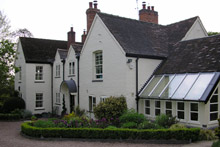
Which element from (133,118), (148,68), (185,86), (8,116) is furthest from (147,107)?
(8,116)

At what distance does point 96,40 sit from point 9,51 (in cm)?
708

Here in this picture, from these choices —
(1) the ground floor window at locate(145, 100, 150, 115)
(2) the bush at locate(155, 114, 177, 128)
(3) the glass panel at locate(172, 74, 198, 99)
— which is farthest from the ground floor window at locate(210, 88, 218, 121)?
(1) the ground floor window at locate(145, 100, 150, 115)

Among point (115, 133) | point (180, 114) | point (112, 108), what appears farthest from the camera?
point (112, 108)

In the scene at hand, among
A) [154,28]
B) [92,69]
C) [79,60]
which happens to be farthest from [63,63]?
[154,28]

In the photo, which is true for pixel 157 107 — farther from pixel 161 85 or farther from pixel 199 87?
pixel 199 87

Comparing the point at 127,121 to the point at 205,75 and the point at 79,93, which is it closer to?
the point at 205,75

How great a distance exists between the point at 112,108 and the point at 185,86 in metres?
4.95

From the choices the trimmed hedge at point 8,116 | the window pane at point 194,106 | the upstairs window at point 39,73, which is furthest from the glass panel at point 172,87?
the upstairs window at point 39,73

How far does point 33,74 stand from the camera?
26844mm

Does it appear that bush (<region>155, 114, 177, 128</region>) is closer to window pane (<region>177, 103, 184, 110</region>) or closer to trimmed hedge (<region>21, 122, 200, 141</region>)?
window pane (<region>177, 103, 184, 110</region>)

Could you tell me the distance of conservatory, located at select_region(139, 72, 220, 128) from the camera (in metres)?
12.5

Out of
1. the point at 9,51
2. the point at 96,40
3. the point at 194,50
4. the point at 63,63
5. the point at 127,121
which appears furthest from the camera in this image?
the point at 63,63

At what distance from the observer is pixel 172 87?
1459 cm

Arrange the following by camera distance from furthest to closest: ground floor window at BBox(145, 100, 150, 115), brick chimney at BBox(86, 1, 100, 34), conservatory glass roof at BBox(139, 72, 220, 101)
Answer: brick chimney at BBox(86, 1, 100, 34), ground floor window at BBox(145, 100, 150, 115), conservatory glass roof at BBox(139, 72, 220, 101)
